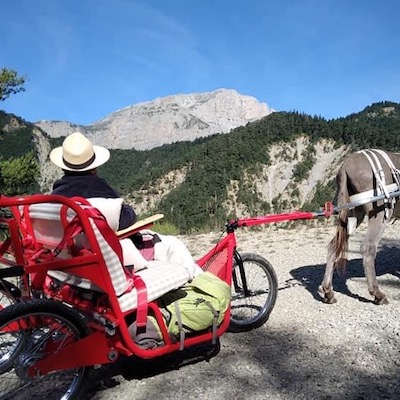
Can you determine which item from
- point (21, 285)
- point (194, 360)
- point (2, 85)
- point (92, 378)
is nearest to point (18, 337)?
point (21, 285)

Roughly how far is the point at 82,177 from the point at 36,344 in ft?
4.02

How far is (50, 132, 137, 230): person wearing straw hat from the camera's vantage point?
3318 mm

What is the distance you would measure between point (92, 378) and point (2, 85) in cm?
2388

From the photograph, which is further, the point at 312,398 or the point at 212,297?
the point at 212,297

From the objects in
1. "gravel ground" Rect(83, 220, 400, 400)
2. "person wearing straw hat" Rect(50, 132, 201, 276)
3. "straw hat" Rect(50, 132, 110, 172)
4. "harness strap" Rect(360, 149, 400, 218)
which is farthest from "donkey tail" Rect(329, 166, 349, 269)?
"straw hat" Rect(50, 132, 110, 172)

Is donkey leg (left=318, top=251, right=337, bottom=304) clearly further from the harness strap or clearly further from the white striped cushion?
the white striped cushion

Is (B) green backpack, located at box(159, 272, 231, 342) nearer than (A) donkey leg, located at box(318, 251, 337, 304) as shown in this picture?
Yes

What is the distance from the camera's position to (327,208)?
4789 millimetres

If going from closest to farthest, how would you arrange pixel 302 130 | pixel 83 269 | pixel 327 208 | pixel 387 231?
1. pixel 83 269
2. pixel 327 208
3. pixel 387 231
4. pixel 302 130

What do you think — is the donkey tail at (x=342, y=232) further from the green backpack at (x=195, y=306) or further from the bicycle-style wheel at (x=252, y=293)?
the green backpack at (x=195, y=306)

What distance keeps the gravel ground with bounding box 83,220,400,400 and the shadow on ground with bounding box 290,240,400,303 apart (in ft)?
0.27

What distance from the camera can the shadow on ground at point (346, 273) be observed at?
570 cm

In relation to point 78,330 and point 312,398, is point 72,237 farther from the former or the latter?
point 312,398

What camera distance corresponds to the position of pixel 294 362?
12.0ft
